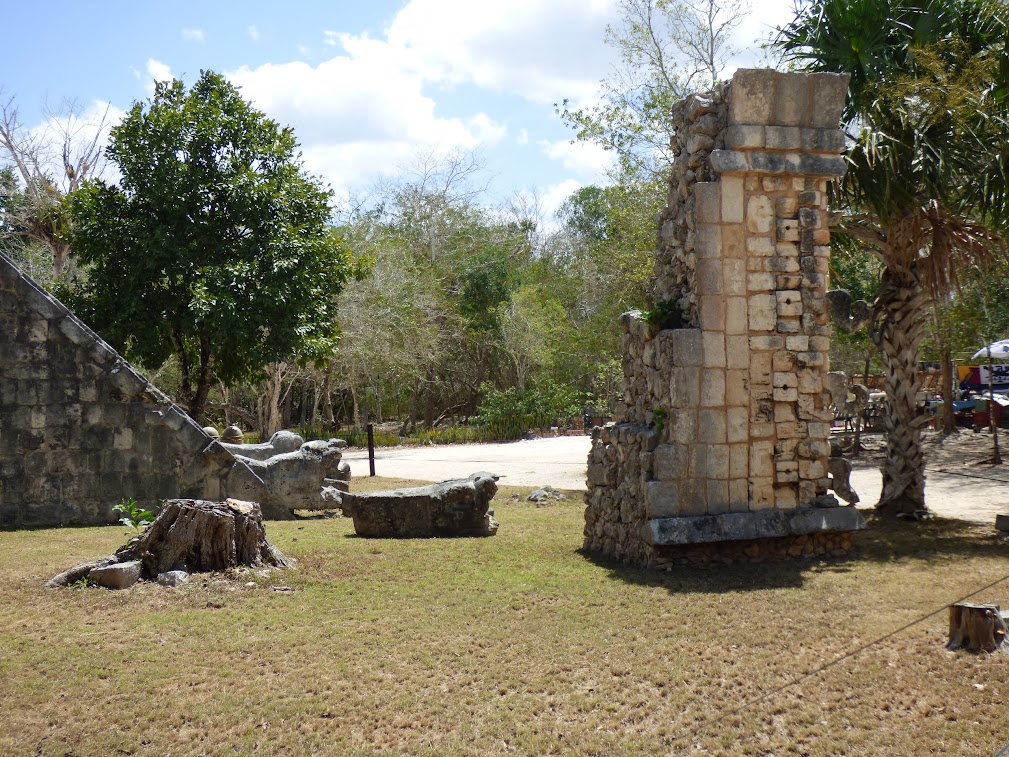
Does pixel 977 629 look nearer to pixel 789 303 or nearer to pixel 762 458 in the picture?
pixel 762 458

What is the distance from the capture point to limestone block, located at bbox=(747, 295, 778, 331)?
7.80 m

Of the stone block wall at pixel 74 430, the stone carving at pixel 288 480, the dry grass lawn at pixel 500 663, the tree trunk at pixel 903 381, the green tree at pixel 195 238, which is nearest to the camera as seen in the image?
the dry grass lawn at pixel 500 663

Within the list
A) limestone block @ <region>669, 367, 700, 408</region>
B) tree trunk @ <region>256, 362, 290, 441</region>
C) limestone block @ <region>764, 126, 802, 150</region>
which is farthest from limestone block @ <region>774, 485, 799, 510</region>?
tree trunk @ <region>256, 362, 290, 441</region>

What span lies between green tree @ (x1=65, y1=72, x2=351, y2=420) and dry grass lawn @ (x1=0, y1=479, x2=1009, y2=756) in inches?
295

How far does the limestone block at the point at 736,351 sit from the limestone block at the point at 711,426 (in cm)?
42

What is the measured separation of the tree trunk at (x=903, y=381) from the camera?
1061 centimetres

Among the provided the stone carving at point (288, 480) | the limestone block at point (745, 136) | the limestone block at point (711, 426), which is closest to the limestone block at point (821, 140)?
the limestone block at point (745, 136)

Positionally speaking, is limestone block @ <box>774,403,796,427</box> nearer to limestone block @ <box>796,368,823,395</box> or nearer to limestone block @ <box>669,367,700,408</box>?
limestone block @ <box>796,368,823,395</box>

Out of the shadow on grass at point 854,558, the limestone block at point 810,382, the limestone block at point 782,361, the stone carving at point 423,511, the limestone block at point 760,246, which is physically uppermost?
the limestone block at point 760,246

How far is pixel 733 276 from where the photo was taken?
7773 millimetres

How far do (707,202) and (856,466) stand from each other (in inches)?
438

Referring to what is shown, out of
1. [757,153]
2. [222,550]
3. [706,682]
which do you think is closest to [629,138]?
[757,153]

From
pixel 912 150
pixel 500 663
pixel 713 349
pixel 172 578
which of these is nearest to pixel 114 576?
pixel 172 578

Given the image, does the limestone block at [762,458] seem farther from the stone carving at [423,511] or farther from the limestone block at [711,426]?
the stone carving at [423,511]
